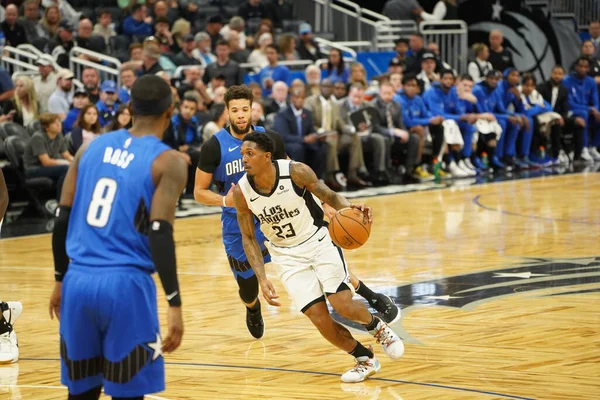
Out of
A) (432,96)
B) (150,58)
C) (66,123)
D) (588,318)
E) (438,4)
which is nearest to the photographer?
(588,318)

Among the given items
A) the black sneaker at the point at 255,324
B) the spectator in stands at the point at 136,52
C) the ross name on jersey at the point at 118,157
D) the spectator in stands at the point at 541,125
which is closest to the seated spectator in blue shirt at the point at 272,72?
the spectator in stands at the point at 136,52

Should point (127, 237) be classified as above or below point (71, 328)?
above

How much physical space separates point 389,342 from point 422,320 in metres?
Result: 1.39

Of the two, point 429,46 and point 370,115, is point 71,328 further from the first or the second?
point 429,46

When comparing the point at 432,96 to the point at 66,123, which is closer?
the point at 66,123

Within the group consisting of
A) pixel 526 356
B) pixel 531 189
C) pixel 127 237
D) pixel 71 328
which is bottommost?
pixel 531 189

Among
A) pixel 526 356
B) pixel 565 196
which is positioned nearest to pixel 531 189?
pixel 565 196

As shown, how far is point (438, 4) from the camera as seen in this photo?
23.4 m

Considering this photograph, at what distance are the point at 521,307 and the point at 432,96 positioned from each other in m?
10.9

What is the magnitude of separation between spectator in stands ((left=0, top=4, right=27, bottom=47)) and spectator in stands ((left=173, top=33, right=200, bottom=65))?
229 centimetres

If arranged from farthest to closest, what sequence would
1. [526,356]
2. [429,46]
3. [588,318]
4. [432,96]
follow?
[429,46] → [432,96] → [588,318] → [526,356]

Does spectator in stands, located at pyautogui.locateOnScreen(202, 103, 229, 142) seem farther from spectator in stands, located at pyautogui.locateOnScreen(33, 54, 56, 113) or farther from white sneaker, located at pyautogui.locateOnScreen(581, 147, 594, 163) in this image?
white sneaker, located at pyautogui.locateOnScreen(581, 147, 594, 163)

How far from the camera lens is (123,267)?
14.2 feet

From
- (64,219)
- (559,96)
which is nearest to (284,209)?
(64,219)
